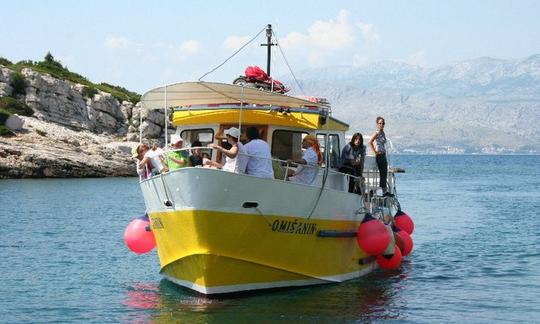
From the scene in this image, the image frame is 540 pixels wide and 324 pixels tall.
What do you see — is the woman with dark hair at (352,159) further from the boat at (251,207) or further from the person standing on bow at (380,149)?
the person standing on bow at (380,149)

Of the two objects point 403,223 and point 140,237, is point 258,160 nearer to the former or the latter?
point 140,237

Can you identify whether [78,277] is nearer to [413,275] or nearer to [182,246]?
[182,246]

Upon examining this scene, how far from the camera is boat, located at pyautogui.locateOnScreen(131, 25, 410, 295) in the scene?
17469mm

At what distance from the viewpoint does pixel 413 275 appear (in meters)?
24.1

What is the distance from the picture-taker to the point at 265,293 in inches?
739

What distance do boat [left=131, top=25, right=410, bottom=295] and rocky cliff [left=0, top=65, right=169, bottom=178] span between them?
40389mm

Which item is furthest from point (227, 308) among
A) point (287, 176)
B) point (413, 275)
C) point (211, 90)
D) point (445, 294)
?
point (413, 275)

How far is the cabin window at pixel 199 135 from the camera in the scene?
20.7 metres

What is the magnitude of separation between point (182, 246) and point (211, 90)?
3.34 meters

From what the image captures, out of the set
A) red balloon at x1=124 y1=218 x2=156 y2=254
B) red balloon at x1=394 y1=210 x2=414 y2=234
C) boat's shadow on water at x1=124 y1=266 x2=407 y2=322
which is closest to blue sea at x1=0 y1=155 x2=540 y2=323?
boat's shadow on water at x1=124 y1=266 x2=407 y2=322

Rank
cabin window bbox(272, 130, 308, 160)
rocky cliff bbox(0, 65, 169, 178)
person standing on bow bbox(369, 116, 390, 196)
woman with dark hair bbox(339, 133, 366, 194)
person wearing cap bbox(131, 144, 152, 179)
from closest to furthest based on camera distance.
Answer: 1. person wearing cap bbox(131, 144, 152, 179)
2. cabin window bbox(272, 130, 308, 160)
3. woman with dark hair bbox(339, 133, 366, 194)
4. person standing on bow bbox(369, 116, 390, 196)
5. rocky cliff bbox(0, 65, 169, 178)

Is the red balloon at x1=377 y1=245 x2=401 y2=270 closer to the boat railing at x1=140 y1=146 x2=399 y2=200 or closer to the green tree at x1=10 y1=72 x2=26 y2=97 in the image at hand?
the boat railing at x1=140 y1=146 x2=399 y2=200

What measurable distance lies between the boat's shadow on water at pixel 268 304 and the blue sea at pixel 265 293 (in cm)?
2

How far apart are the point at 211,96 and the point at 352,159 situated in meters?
3.81
